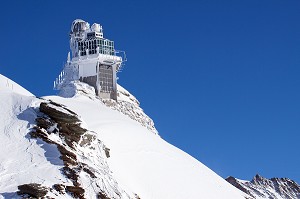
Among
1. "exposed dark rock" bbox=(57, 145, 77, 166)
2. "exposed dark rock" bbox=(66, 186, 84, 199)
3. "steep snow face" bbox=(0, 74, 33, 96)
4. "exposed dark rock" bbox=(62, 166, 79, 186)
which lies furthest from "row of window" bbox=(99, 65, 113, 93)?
"exposed dark rock" bbox=(66, 186, 84, 199)


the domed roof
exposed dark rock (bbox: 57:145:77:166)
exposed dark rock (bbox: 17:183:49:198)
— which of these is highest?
the domed roof

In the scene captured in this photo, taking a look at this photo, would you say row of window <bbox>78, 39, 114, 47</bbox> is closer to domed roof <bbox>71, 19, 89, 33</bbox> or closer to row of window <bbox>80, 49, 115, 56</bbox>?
row of window <bbox>80, 49, 115, 56</bbox>

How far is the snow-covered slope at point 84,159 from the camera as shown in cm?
5975

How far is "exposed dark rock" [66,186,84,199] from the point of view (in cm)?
5753

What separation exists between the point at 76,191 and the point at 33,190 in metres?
4.33

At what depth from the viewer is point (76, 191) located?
58.0 metres

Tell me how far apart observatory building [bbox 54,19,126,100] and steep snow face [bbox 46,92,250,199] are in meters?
44.5

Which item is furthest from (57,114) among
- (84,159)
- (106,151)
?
(106,151)

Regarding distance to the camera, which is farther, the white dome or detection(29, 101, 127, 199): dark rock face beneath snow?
the white dome

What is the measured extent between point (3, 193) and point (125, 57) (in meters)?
96.5

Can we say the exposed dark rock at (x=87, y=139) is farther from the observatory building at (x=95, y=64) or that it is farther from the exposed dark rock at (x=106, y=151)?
the observatory building at (x=95, y=64)

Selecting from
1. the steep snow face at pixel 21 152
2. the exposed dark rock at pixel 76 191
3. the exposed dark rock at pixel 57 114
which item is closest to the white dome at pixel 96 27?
the steep snow face at pixel 21 152

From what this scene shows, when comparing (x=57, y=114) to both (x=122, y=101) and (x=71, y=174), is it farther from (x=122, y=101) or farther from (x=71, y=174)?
(x=122, y=101)

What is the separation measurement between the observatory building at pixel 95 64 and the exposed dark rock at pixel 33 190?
285 feet
